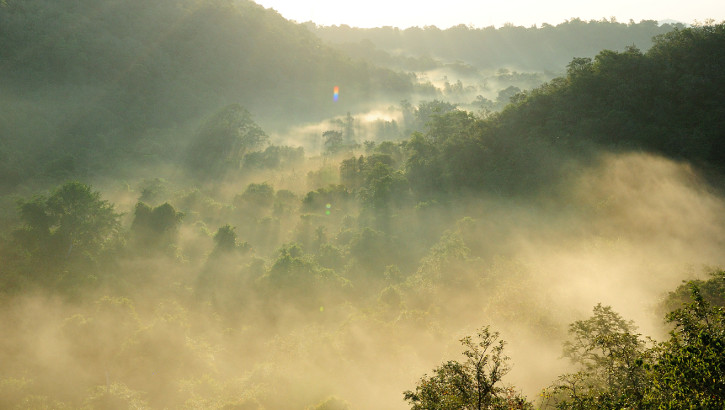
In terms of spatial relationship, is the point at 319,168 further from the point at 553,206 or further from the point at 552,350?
the point at 552,350

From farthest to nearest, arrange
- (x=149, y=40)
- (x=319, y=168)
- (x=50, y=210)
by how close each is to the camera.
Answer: (x=149, y=40) → (x=319, y=168) → (x=50, y=210)

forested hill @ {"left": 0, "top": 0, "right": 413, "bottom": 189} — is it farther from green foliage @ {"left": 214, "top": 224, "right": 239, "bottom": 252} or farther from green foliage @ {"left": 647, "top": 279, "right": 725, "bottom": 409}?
green foliage @ {"left": 647, "top": 279, "right": 725, "bottom": 409}

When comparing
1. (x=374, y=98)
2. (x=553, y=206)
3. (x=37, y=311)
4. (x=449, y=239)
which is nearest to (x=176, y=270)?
(x=37, y=311)

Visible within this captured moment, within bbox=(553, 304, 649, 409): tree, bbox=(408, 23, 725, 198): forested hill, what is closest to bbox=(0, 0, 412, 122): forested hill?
bbox=(408, 23, 725, 198): forested hill

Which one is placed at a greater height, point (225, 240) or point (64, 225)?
point (225, 240)

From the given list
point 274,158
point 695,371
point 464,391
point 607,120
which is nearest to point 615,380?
point 695,371

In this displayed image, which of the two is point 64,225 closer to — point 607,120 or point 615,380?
point 615,380
